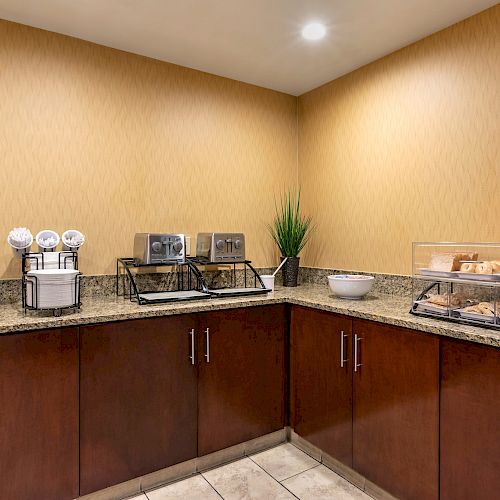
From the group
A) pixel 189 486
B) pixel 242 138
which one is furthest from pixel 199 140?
pixel 189 486

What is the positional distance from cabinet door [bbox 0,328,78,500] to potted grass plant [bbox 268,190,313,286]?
1651 millimetres

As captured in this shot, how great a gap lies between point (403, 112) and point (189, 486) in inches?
98.3

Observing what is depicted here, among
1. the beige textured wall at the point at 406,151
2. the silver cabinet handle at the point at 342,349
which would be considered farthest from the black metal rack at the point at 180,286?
the beige textured wall at the point at 406,151

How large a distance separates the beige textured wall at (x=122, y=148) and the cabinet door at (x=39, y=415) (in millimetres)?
690

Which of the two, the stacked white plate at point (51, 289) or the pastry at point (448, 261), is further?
the pastry at point (448, 261)

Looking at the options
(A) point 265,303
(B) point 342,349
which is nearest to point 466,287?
(B) point 342,349

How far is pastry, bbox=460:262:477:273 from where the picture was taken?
1.83 metres

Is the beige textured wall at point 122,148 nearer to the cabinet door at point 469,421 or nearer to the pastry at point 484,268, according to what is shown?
the pastry at point 484,268

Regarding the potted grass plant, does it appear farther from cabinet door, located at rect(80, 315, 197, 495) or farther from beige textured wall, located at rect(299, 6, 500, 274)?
cabinet door, located at rect(80, 315, 197, 495)

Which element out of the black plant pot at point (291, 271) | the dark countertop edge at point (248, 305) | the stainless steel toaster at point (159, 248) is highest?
the stainless steel toaster at point (159, 248)

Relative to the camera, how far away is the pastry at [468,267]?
1.83m

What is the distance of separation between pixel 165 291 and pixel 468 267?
1760mm

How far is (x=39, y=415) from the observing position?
175cm

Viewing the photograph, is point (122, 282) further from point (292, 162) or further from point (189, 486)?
point (292, 162)
